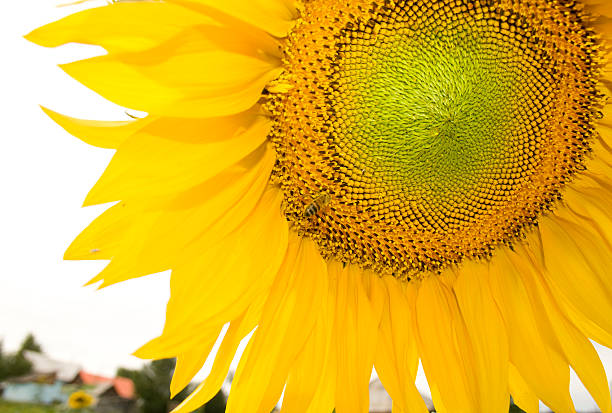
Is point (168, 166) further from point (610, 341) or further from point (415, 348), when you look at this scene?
point (610, 341)

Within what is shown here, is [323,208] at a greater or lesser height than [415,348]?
greater

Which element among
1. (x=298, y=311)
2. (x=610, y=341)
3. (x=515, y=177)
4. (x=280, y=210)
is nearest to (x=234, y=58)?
(x=280, y=210)

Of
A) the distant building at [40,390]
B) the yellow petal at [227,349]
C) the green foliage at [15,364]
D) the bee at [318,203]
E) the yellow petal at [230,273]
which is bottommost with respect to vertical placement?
the distant building at [40,390]

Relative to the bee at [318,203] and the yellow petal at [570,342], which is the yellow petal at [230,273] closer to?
the bee at [318,203]

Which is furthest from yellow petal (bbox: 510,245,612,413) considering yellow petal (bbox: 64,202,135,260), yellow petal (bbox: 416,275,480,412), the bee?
yellow petal (bbox: 64,202,135,260)

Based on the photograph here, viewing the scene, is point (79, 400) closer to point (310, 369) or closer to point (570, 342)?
point (310, 369)

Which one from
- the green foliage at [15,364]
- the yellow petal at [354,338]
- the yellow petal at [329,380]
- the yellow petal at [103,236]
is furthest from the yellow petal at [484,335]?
the green foliage at [15,364]
